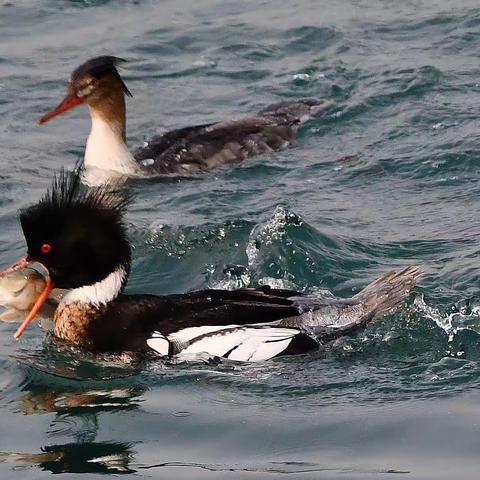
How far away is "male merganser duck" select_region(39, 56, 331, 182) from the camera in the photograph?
12.0 meters

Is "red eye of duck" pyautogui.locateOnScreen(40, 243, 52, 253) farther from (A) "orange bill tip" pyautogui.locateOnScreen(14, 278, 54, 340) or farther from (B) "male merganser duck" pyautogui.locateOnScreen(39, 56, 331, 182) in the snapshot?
(B) "male merganser duck" pyautogui.locateOnScreen(39, 56, 331, 182)

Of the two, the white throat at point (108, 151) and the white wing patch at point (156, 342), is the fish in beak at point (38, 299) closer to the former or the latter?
the white wing patch at point (156, 342)

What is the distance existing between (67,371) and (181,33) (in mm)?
7498

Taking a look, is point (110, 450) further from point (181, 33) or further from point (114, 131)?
point (181, 33)

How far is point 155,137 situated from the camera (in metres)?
12.6

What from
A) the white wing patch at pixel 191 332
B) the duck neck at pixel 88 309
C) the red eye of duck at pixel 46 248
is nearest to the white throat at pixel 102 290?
the duck neck at pixel 88 309

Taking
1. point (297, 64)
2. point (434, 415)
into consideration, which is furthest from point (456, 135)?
point (434, 415)

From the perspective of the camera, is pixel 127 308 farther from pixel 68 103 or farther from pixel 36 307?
pixel 68 103

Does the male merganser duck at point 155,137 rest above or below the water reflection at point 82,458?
above

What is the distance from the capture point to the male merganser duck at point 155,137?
1204 cm

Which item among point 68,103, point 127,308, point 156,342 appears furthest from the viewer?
point 68,103

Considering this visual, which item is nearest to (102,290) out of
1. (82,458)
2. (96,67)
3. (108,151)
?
(82,458)

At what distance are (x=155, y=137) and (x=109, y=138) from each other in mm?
556

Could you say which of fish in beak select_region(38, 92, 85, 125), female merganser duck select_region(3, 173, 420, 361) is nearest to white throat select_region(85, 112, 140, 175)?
fish in beak select_region(38, 92, 85, 125)
